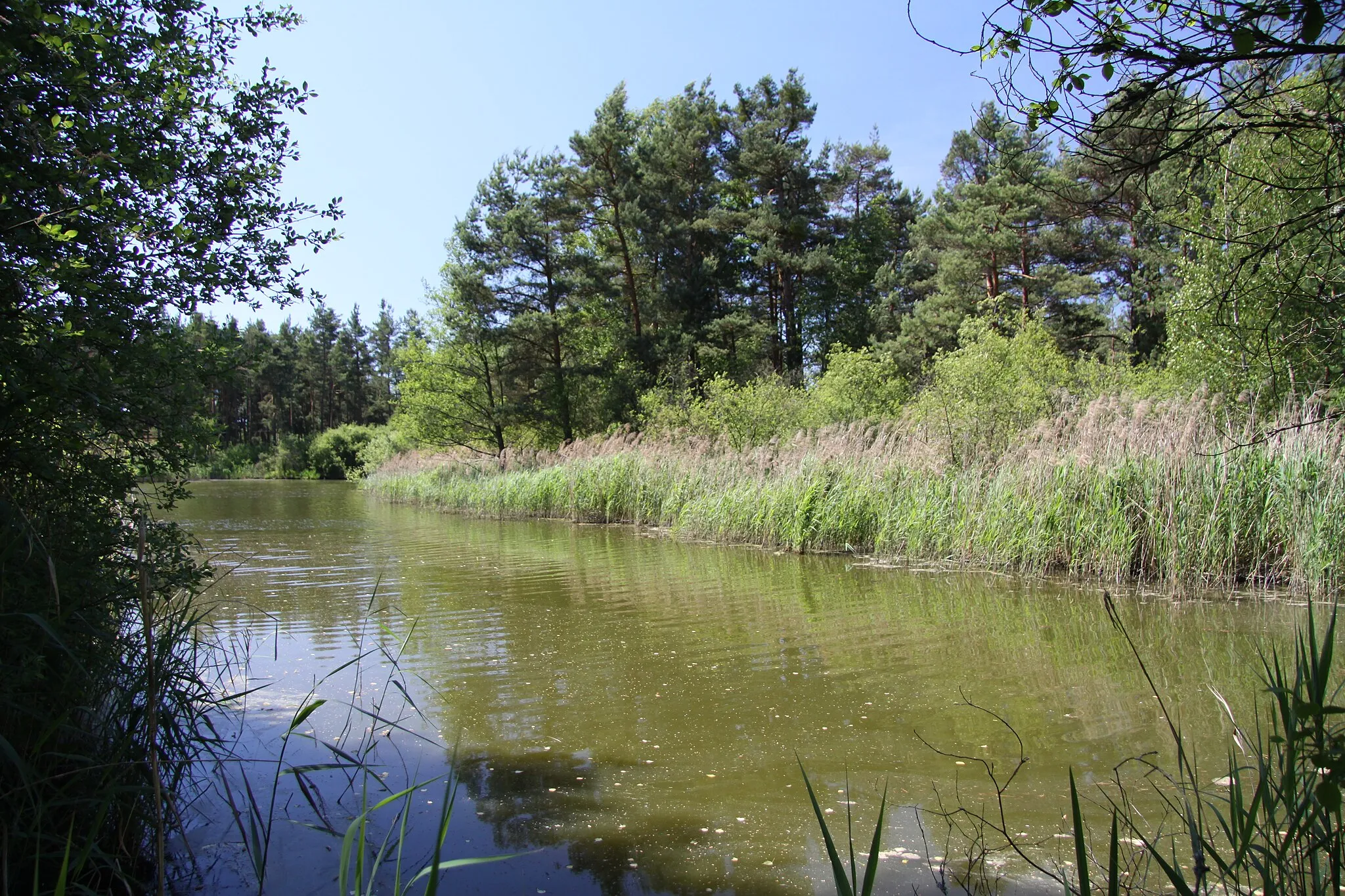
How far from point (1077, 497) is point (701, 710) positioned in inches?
227

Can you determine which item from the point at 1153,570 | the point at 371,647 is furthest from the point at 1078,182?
the point at 371,647

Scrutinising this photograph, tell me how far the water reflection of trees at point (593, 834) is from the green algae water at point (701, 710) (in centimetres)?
1

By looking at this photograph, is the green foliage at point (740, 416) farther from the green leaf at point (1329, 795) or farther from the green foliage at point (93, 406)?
the green leaf at point (1329, 795)

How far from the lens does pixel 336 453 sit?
51562mm

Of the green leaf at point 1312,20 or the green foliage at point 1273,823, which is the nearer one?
the green leaf at point 1312,20

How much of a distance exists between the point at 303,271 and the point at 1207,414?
29.7 feet

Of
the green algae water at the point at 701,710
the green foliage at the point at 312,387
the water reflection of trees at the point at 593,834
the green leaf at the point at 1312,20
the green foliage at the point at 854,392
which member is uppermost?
the green foliage at the point at 312,387

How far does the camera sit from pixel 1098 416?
9.70m

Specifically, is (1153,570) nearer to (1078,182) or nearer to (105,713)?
(105,713)

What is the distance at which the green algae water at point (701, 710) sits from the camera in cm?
316

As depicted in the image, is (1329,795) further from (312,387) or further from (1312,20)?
(312,387)

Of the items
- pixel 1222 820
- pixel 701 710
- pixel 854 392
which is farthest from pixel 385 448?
pixel 1222 820

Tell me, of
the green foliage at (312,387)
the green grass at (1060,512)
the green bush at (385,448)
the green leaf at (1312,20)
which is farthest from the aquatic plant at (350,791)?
the green foliage at (312,387)

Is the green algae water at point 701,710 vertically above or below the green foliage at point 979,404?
below
